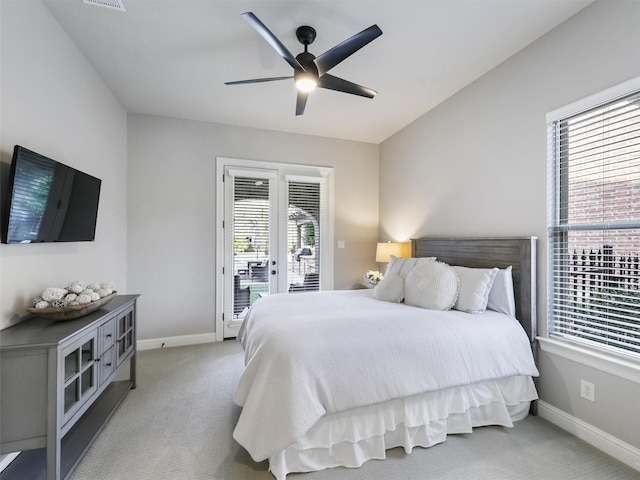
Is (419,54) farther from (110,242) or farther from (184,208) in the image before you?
(110,242)

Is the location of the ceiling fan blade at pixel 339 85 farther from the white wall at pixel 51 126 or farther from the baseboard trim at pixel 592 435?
the baseboard trim at pixel 592 435

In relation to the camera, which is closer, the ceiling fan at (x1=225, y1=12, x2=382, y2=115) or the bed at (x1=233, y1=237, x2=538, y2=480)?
the bed at (x1=233, y1=237, x2=538, y2=480)

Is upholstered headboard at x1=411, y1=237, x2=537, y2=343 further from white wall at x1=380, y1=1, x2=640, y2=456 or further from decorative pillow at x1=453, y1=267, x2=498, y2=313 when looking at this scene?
decorative pillow at x1=453, y1=267, x2=498, y2=313

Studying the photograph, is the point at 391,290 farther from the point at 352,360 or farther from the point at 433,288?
the point at 352,360

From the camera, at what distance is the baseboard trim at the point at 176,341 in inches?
141

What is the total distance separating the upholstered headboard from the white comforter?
0.19 metres

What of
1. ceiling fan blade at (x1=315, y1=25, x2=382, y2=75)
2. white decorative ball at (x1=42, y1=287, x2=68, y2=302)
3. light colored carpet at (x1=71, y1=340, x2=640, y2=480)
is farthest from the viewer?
ceiling fan blade at (x1=315, y1=25, x2=382, y2=75)

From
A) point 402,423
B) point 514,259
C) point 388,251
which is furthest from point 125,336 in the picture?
point 514,259

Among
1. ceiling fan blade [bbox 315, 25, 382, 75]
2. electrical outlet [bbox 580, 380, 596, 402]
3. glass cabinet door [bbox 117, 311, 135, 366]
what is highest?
ceiling fan blade [bbox 315, 25, 382, 75]

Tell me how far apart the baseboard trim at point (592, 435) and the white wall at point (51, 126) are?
3576mm

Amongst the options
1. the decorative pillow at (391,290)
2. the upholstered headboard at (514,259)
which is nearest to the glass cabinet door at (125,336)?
the decorative pillow at (391,290)

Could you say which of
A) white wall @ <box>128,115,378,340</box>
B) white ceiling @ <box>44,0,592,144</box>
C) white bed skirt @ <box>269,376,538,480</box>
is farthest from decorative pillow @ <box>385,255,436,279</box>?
white wall @ <box>128,115,378,340</box>

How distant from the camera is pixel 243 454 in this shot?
5.89 ft

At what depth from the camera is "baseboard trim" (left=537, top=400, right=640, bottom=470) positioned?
1707mm
